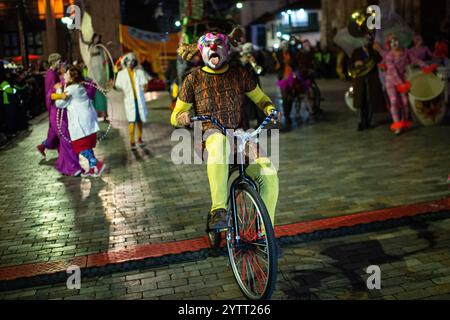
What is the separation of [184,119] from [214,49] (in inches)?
26.5

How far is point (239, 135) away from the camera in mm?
4188

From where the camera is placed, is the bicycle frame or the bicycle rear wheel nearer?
the bicycle rear wheel

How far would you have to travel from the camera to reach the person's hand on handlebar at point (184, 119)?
14.0ft

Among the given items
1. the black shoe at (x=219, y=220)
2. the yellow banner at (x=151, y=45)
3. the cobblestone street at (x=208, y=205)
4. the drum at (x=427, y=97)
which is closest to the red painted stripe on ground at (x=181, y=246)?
the cobblestone street at (x=208, y=205)

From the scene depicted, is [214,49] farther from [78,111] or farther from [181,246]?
[78,111]

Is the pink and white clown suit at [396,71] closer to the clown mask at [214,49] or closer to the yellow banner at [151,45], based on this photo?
the clown mask at [214,49]

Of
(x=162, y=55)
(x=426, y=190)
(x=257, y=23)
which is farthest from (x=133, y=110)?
(x=257, y=23)

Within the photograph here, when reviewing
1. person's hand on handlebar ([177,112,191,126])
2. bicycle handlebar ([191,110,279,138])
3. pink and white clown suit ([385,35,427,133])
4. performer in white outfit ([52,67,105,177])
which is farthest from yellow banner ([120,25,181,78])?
bicycle handlebar ([191,110,279,138])

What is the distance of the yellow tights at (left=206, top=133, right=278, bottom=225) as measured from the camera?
4293 mm

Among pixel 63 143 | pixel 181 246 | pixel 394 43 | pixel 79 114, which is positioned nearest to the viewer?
pixel 181 246

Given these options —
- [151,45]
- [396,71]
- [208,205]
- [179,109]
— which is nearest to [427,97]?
[396,71]

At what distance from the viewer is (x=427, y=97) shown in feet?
35.6

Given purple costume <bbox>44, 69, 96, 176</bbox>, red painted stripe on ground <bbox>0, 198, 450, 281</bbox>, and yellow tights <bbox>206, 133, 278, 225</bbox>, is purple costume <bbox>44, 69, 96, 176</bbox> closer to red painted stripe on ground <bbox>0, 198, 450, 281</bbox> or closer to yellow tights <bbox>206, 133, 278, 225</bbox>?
red painted stripe on ground <bbox>0, 198, 450, 281</bbox>

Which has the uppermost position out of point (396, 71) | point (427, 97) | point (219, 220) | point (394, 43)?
point (394, 43)
